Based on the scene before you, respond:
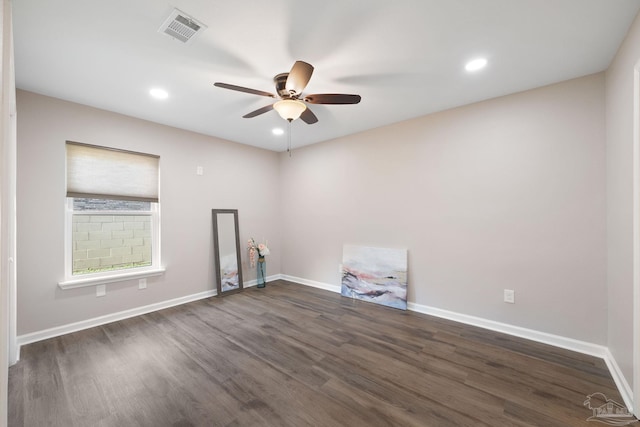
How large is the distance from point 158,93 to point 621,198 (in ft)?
13.9

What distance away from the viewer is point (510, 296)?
9.04 feet

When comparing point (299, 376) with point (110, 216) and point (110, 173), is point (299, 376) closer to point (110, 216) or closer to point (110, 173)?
point (110, 216)

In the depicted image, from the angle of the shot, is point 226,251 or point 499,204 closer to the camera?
point 499,204

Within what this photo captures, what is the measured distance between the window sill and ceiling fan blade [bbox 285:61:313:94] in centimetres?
300

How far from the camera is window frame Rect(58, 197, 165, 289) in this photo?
289cm

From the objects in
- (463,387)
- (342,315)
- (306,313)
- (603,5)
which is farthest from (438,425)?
(603,5)

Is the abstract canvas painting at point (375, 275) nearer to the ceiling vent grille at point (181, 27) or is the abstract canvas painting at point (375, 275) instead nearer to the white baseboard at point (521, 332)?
the white baseboard at point (521, 332)

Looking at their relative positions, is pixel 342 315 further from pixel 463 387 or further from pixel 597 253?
pixel 597 253

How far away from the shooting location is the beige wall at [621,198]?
1.78 meters

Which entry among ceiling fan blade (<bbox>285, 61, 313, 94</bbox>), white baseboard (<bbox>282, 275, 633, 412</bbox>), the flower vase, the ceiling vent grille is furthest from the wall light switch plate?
white baseboard (<bbox>282, 275, 633, 412</bbox>)

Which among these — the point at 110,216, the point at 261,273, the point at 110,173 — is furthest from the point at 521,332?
the point at 110,173

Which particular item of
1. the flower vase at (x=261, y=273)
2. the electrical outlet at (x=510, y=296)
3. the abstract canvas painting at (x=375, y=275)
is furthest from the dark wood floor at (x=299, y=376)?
the flower vase at (x=261, y=273)

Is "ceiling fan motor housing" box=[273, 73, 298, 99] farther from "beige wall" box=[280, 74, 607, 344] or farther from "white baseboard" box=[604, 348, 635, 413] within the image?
"white baseboard" box=[604, 348, 635, 413]

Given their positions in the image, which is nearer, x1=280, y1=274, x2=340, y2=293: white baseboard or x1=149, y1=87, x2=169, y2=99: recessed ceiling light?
x1=149, y1=87, x2=169, y2=99: recessed ceiling light
